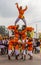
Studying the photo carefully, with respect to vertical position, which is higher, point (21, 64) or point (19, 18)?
point (19, 18)

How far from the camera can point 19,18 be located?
2311cm

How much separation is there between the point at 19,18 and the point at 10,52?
2.89 metres

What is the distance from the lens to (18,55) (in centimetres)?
2180

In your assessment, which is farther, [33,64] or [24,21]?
[24,21]

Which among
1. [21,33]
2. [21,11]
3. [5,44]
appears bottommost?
[5,44]

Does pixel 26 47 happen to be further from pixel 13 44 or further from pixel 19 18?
pixel 19 18

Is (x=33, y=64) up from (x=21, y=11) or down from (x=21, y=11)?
down

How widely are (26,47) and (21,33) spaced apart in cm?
108

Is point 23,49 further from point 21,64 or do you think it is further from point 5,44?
point 5,44

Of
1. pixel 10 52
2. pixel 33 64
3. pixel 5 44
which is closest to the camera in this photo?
pixel 33 64

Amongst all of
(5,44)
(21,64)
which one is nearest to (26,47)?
(21,64)

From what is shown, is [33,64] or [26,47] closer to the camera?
[33,64]

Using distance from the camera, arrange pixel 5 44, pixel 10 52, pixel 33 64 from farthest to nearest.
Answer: pixel 5 44
pixel 10 52
pixel 33 64

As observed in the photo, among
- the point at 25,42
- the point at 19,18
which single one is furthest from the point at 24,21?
the point at 25,42
